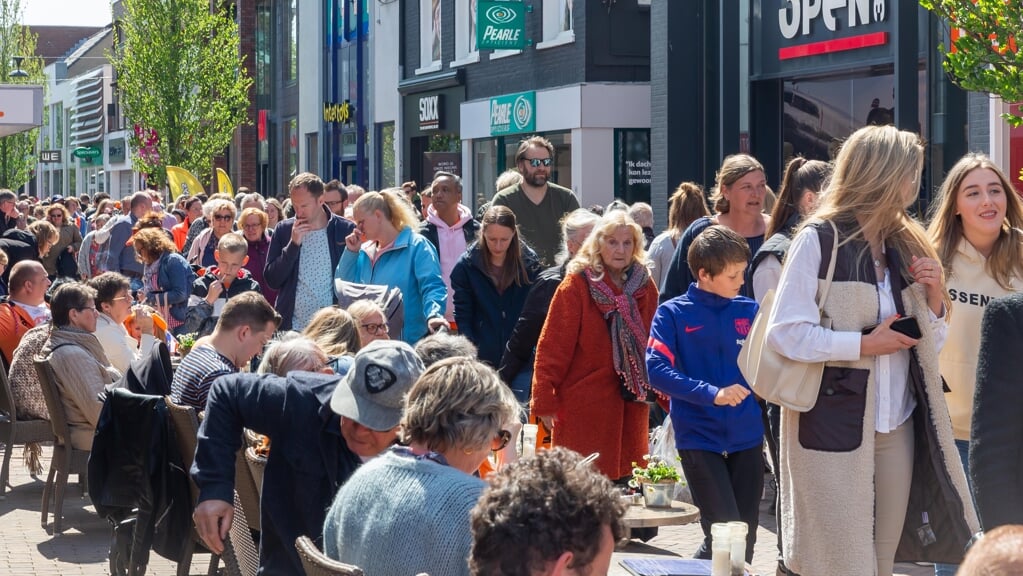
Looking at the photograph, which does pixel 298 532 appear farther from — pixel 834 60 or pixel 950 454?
pixel 834 60

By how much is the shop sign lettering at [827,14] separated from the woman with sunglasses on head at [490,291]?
7.95m

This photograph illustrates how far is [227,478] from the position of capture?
496cm

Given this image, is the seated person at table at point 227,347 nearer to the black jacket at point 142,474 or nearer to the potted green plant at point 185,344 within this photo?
the black jacket at point 142,474

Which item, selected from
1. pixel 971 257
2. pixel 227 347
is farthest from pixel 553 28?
pixel 971 257

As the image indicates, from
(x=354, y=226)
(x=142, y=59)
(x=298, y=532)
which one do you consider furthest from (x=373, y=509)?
(x=142, y=59)

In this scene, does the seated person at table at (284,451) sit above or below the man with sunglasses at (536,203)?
below

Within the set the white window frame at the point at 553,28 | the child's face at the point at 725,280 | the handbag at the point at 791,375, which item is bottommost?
the handbag at the point at 791,375

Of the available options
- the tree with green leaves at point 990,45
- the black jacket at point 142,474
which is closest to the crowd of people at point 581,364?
the black jacket at point 142,474

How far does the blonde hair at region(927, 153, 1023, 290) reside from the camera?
218 inches

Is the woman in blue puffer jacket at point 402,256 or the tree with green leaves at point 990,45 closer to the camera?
the tree with green leaves at point 990,45

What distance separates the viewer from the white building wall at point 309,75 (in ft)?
121

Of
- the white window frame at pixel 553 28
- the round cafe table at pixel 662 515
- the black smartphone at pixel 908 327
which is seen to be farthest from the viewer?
the white window frame at pixel 553 28

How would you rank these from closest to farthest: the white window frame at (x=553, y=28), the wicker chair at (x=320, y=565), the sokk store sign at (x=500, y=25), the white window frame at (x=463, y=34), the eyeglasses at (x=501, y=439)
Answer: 1. the wicker chair at (x=320, y=565)
2. the eyeglasses at (x=501, y=439)
3. the white window frame at (x=553, y=28)
4. the sokk store sign at (x=500, y=25)
5. the white window frame at (x=463, y=34)

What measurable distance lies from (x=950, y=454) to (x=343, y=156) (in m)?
31.1
